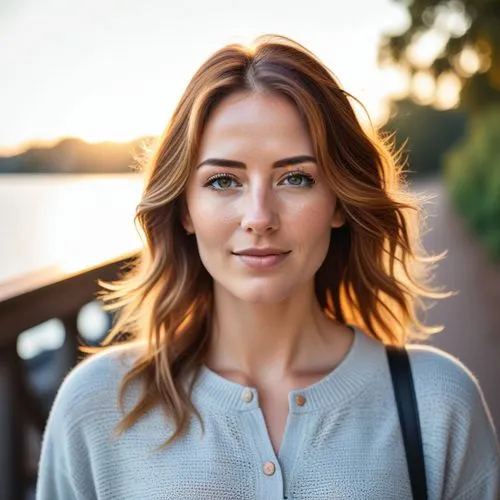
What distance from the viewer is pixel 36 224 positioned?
4.16m

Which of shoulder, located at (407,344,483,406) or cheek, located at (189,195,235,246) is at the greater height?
cheek, located at (189,195,235,246)

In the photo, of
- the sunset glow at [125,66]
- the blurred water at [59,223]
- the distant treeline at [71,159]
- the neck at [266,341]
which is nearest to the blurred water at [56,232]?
the blurred water at [59,223]

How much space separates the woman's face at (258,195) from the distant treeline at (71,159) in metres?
0.99

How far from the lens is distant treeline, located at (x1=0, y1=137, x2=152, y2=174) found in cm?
309

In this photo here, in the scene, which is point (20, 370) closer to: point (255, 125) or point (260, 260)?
point (260, 260)

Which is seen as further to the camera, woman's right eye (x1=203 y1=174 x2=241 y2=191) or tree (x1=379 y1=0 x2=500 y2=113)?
tree (x1=379 y1=0 x2=500 y2=113)

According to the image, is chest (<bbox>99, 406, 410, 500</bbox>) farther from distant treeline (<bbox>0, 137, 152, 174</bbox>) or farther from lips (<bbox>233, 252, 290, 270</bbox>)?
distant treeline (<bbox>0, 137, 152, 174</bbox>)

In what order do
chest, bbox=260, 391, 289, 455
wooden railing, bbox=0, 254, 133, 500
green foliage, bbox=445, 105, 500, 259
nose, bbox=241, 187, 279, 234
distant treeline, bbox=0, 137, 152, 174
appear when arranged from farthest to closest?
green foliage, bbox=445, 105, 500, 259 < distant treeline, bbox=0, 137, 152, 174 < wooden railing, bbox=0, 254, 133, 500 < chest, bbox=260, 391, 289, 455 < nose, bbox=241, 187, 279, 234

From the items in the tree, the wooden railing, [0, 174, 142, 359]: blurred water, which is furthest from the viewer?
the tree

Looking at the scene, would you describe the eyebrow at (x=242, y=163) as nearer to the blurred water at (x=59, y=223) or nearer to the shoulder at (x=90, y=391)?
the shoulder at (x=90, y=391)

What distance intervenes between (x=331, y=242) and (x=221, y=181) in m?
0.47

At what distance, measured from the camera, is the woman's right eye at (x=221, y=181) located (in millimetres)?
2096

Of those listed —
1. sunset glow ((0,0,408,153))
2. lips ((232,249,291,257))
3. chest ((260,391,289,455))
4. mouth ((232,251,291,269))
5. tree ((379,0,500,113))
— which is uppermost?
tree ((379,0,500,113))

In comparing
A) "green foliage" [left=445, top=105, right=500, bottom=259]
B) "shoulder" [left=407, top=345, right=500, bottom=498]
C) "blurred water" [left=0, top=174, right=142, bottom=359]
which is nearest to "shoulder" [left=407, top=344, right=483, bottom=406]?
"shoulder" [left=407, top=345, right=500, bottom=498]
